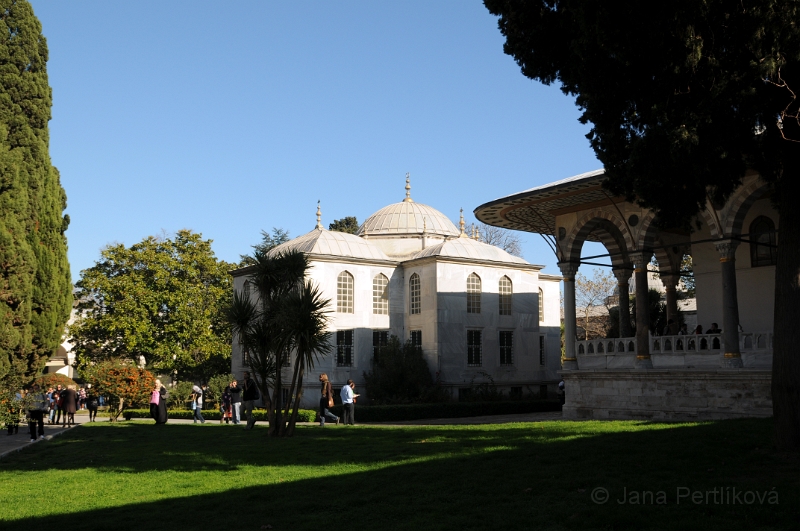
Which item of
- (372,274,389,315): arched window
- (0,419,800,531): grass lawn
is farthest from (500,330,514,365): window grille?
(0,419,800,531): grass lawn

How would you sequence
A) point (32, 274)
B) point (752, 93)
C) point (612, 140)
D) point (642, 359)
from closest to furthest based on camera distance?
point (752, 93) → point (612, 140) → point (642, 359) → point (32, 274)

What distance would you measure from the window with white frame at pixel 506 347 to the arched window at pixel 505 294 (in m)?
0.94

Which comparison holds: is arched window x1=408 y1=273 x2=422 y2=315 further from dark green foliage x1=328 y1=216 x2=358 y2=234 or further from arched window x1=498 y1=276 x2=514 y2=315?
dark green foliage x1=328 y1=216 x2=358 y2=234

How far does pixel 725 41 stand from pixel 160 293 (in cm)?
3294

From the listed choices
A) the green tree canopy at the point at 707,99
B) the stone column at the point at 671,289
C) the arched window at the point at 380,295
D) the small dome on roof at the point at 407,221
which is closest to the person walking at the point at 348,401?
the stone column at the point at 671,289

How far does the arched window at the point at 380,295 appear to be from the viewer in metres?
33.8

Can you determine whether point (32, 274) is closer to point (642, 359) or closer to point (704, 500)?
point (642, 359)

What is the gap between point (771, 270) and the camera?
21328mm

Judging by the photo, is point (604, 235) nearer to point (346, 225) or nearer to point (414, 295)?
point (414, 295)


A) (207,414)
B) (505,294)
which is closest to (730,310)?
(505,294)

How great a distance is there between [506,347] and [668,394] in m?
15.2

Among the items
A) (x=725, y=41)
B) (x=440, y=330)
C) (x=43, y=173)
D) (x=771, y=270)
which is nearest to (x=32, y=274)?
(x=43, y=173)

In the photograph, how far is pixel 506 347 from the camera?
34.4 meters

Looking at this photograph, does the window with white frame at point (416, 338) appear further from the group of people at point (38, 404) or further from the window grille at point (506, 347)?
the group of people at point (38, 404)
